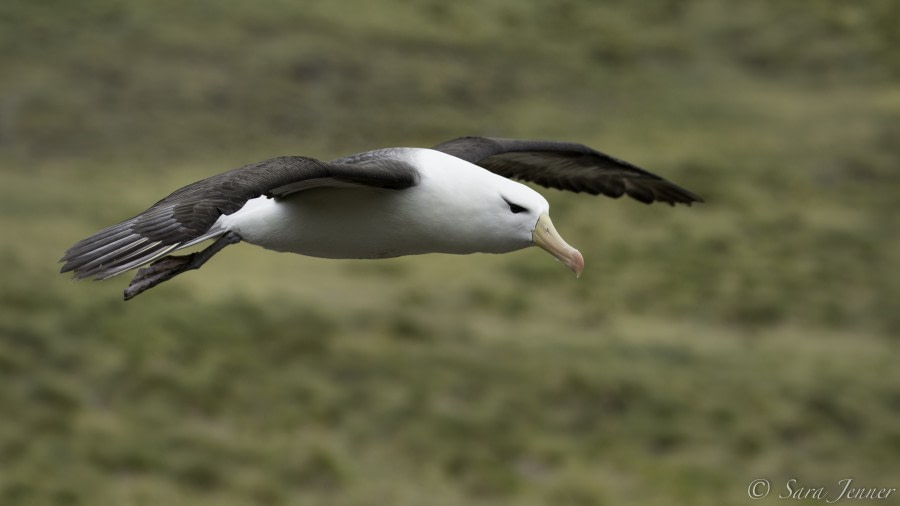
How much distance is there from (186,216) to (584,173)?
14.8 ft

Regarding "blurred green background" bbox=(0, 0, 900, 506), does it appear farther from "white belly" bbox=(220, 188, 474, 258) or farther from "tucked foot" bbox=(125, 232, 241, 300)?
"tucked foot" bbox=(125, 232, 241, 300)

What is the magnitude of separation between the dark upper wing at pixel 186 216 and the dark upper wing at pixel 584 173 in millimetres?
3030

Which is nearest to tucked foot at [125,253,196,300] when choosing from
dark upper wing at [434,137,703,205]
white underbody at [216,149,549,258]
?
white underbody at [216,149,549,258]

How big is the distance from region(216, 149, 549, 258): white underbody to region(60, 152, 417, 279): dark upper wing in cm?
58

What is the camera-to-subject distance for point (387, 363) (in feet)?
70.4

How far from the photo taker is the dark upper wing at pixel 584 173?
1059 centimetres

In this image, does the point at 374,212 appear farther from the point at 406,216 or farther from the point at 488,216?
the point at 488,216

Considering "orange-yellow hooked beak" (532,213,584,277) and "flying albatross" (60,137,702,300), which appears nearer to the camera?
"flying albatross" (60,137,702,300)

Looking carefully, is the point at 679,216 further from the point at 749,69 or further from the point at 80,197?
the point at 80,197

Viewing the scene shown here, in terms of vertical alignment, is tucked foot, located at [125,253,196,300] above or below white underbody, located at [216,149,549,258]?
below

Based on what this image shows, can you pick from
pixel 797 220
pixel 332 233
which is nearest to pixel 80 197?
pixel 797 220

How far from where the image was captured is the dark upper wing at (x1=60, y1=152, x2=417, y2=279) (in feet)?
23.3

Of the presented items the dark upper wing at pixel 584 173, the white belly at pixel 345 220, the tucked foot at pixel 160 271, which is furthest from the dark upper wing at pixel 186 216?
the dark upper wing at pixel 584 173

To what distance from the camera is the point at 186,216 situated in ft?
23.7
